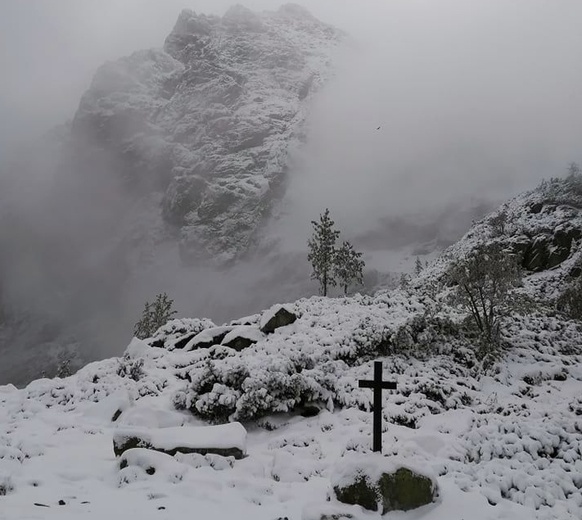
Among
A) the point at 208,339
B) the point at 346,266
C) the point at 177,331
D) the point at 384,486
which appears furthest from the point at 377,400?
the point at 346,266

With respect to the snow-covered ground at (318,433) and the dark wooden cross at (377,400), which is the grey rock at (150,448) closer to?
the snow-covered ground at (318,433)

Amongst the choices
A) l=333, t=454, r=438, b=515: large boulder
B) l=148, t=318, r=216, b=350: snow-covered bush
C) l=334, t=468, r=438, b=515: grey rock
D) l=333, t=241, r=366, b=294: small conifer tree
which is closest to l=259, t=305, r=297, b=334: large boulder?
l=148, t=318, r=216, b=350: snow-covered bush

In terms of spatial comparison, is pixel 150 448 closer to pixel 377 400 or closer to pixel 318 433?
pixel 318 433

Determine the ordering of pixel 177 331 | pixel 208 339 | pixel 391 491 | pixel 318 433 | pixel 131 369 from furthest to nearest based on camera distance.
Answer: pixel 177 331
pixel 208 339
pixel 131 369
pixel 318 433
pixel 391 491

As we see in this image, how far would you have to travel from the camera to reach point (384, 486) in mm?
5938

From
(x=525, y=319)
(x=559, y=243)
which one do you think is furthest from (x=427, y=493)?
(x=559, y=243)

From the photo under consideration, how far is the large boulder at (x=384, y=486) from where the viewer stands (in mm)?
5891

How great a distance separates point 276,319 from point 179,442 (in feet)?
34.2

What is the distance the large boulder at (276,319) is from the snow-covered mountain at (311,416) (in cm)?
6

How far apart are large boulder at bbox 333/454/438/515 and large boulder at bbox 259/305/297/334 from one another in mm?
11778

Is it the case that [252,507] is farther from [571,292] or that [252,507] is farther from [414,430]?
[571,292]

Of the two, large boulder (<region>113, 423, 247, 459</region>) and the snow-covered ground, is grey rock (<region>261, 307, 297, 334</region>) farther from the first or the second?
large boulder (<region>113, 423, 247, 459</region>)

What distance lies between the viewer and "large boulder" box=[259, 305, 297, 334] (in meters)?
17.9

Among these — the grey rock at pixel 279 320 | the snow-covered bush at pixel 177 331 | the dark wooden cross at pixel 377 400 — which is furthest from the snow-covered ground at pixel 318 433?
the snow-covered bush at pixel 177 331
